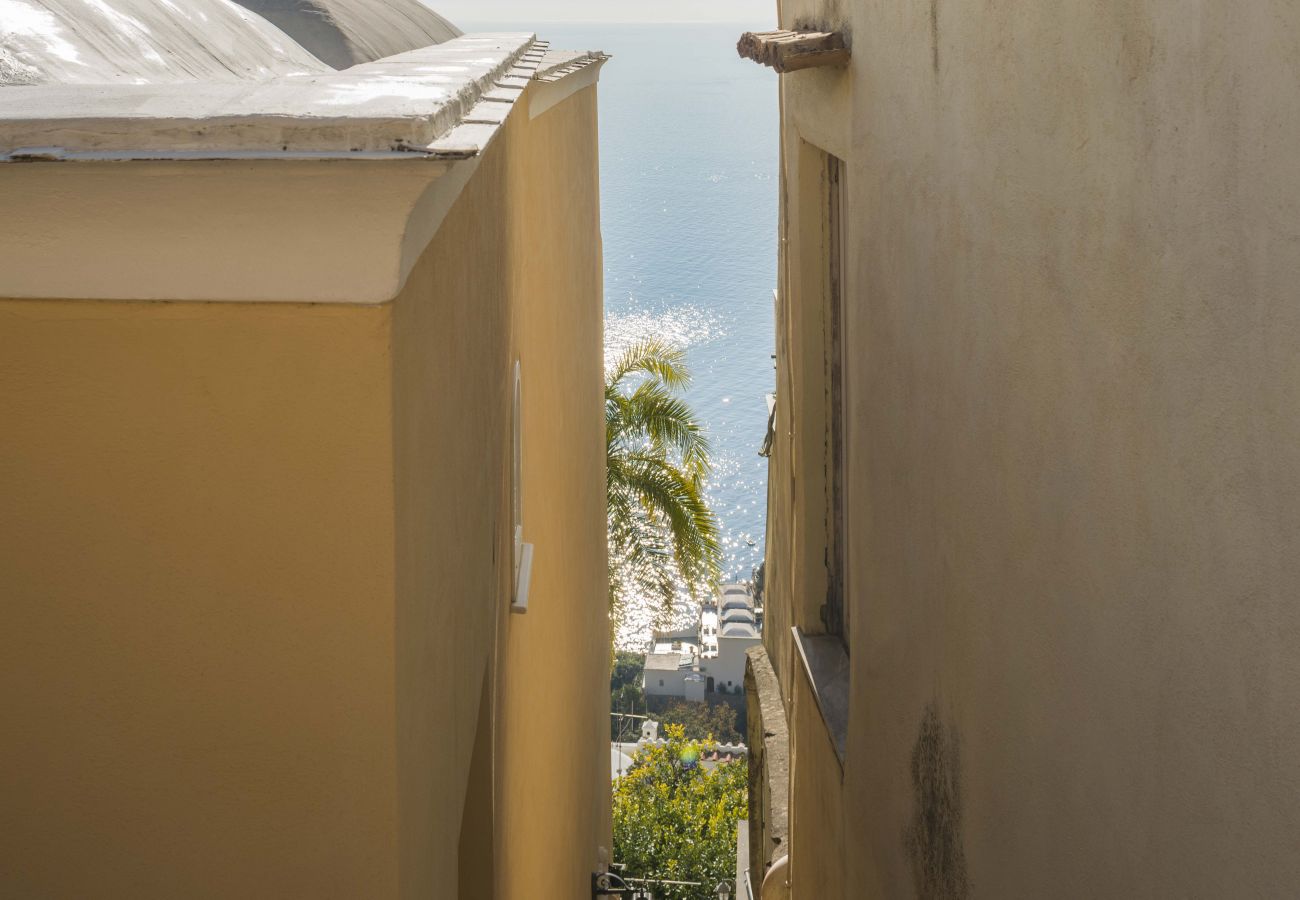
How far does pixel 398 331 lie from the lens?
76.4 inches

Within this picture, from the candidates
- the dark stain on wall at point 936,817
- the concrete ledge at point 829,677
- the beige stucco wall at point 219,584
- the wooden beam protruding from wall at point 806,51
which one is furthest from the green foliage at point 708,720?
the beige stucco wall at point 219,584

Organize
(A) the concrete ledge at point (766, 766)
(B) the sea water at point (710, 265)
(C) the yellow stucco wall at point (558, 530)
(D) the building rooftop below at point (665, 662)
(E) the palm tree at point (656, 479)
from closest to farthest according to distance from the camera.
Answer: (C) the yellow stucco wall at point (558, 530) < (A) the concrete ledge at point (766, 766) < (E) the palm tree at point (656, 479) < (D) the building rooftop below at point (665, 662) < (B) the sea water at point (710, 265)

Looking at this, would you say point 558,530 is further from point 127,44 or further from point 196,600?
point 196,600

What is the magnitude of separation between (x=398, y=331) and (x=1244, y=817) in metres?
1.35

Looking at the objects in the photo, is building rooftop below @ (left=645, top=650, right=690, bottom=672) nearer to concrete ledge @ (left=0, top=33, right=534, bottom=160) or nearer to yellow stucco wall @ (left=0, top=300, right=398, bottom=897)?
yellow stucco wall @ (left=0, top=300, right=398, bottom=897)

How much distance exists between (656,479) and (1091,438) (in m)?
12.2

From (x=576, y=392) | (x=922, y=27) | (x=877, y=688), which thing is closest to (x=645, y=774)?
(x=576, y=392)

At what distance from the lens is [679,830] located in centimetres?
1470

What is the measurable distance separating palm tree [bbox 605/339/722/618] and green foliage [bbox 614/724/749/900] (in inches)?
94.0

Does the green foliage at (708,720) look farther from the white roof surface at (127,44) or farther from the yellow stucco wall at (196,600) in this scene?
the yellow stucco wall at (196,600)

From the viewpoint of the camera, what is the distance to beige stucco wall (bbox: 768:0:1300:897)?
165 centimetres

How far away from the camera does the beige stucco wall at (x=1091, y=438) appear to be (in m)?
1.65

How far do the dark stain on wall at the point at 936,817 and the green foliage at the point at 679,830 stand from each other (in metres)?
10.8

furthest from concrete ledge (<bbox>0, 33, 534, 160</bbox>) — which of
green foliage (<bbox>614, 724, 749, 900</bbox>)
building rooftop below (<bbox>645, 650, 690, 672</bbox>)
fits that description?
building rooftop below (<bbox>645, 650, 690, 672</bbox>)
